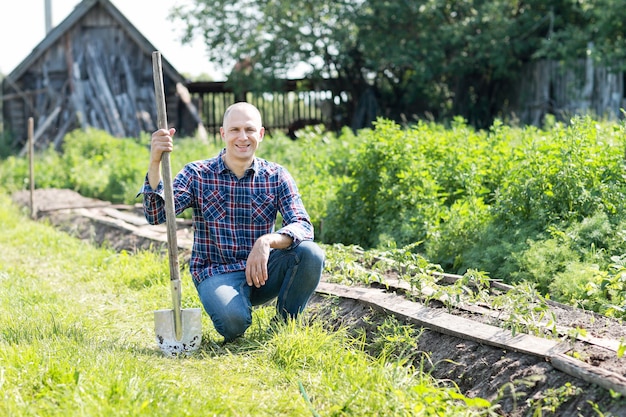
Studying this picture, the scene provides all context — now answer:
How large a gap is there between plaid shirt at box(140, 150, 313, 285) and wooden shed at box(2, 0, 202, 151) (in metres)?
14.7

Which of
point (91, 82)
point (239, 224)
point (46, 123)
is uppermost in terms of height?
point (91, 82)

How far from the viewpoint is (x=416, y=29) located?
1838 cm

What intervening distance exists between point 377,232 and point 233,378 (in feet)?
10.9

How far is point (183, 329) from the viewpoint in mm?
4492

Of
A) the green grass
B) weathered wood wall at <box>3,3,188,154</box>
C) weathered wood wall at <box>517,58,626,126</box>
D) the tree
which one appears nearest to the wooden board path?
the green grass

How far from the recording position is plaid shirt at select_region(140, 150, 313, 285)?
15.2 feet

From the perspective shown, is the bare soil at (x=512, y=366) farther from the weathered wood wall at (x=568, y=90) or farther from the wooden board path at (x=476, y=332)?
the weathered wood wall at (x=568, y=90)

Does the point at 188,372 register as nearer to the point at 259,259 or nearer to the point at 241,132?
the point at 259,259

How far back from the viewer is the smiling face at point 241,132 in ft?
14.8

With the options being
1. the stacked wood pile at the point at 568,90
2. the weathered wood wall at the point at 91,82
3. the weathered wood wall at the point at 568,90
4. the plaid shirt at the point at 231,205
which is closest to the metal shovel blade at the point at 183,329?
the plaid shirt at the point at 231,205

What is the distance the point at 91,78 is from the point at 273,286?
52.2ft

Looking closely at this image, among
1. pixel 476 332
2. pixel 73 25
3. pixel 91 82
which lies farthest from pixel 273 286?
pixel 73 25

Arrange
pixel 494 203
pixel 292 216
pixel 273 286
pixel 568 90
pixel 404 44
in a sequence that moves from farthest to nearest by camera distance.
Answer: pixel 404 44, pixel 568 90, pixel 494 203, pixel 273 286, pixel 292 216

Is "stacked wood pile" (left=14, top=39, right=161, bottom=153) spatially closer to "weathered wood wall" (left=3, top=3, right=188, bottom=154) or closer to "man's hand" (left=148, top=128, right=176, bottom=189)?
"weathered wood wall" (left=3, top=3, right=188, bottom=154)
